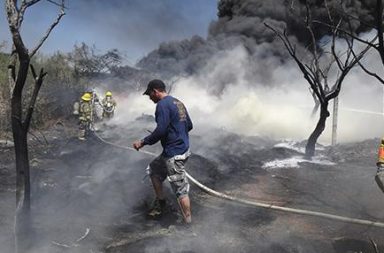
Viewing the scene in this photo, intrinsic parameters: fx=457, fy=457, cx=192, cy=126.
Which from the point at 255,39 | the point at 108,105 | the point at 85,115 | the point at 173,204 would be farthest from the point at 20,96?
the point at 255,39

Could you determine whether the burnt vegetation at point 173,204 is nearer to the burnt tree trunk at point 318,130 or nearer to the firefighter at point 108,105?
the burnt tree trunk at point 318,130

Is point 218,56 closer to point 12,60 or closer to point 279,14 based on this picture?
point 279,14

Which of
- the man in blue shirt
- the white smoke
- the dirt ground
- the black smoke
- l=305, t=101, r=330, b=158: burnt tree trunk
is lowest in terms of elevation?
the dirt ground

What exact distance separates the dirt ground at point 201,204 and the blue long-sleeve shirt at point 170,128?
952 millimetres

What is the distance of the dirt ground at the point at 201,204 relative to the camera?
4992 millimetres

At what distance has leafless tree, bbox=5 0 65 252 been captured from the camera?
12.0 ft

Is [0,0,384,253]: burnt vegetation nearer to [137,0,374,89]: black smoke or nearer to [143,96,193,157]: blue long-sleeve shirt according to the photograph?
[143,96,193,157]: blue long-sleeve shirt

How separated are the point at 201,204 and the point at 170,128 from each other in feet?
5.54

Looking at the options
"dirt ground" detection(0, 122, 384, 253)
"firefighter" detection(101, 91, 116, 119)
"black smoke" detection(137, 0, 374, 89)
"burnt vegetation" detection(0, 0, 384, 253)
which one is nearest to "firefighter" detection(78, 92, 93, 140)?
"burnt vegetation" detection(0, 0, 384, 253)

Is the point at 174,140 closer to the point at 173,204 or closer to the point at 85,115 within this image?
the point at 173,204

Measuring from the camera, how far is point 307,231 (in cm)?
554

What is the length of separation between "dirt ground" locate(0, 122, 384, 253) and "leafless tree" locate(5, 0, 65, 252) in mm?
653

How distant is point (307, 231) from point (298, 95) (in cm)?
2265

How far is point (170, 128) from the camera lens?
18.0 ft
